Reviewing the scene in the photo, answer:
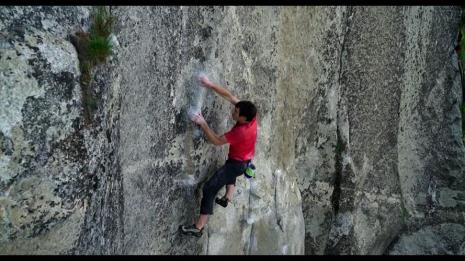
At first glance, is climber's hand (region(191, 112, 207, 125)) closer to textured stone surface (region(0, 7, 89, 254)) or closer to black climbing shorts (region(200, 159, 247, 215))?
black climbing shorts (region(200, 159, 247, 215))

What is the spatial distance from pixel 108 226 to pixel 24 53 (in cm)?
149

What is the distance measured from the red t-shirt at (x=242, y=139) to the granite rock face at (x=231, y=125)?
1.05 feet

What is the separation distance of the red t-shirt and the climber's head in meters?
0.10

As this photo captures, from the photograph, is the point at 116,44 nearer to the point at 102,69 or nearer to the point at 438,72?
the point at 102,69

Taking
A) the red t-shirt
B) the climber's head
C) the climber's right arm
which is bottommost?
the red t-shirt

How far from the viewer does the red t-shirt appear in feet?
15.4

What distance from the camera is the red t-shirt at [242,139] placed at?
470cm

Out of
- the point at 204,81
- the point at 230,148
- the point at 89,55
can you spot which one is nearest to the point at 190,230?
the point at 230,148

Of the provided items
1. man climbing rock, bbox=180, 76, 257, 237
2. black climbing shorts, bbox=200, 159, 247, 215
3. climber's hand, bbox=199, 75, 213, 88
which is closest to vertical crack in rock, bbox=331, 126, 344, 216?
man climbing rock, bbox=180, 76, 257, 237

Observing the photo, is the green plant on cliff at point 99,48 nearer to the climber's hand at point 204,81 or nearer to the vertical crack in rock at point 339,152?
the climber's hand at point 204,81

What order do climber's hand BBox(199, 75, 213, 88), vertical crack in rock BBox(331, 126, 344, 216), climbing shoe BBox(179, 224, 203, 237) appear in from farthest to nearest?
vertical crack in rock BBox(331, 126, 344, 216)
climbing shoe BBox(179, 224, 203, 237)
climber's hand BBox(199, 75, 213, 88)

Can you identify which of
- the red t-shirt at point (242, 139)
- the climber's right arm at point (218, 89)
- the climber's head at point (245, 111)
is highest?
the climber's right arm at point (218, 89)

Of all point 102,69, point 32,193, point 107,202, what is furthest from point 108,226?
point 102,69

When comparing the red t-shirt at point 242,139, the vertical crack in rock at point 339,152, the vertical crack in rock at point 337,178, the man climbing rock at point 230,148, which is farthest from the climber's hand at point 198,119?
A: the vertical crack in rock at point 337,178
